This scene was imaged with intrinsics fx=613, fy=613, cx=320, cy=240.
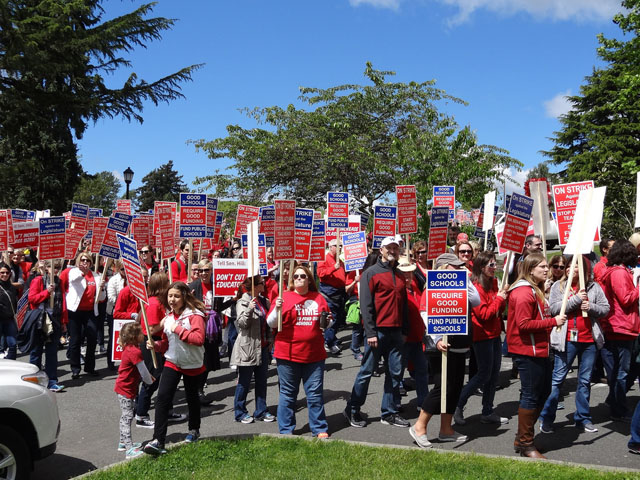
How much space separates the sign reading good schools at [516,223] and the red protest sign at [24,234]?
Answer: 8.31 meters

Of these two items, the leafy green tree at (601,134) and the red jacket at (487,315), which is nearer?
the red jacket at (487,315)

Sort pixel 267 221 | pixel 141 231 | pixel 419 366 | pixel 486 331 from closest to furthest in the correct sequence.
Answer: pixel 486 331
pixel 419 366
pixel 267 221
pixel 141 231

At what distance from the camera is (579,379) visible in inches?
271

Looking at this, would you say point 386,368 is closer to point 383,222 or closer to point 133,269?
point 133,269

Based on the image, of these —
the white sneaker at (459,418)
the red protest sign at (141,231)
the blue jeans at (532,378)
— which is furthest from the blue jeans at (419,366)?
the red protest sign at (141,231)

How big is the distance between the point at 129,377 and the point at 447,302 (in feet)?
11.5

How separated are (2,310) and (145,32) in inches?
723

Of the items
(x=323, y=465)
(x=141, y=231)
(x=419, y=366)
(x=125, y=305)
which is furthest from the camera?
(x=141, y=231)

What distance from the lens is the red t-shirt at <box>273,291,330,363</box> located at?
21.9 ft

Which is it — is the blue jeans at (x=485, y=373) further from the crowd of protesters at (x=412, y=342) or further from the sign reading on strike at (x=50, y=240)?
the sign reading on strike at (x=50, y=240)

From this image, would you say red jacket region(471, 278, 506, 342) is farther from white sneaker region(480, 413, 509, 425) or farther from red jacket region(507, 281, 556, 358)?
white sneaker region(480, 413, 509, 425)

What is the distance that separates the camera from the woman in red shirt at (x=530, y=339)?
5809mm

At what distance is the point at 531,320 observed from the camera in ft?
19.0

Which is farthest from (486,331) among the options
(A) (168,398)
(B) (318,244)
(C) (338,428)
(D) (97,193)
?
(D) (97,193)
